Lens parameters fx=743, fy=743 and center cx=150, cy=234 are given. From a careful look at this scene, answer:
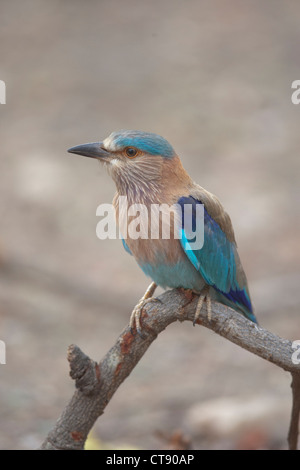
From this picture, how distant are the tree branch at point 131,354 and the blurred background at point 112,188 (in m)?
0.99

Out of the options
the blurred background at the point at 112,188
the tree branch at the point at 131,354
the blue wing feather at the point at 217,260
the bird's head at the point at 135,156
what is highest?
the blurred background at the point at 112,188

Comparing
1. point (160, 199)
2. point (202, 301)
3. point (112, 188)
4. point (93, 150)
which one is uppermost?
point (112, 188)

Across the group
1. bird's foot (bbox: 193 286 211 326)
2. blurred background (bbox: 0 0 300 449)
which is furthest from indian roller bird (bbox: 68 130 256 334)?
blurred background (bbox: 0 0 300 449)

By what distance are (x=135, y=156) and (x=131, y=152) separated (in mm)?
32

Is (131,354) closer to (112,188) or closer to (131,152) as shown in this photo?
(131,152)

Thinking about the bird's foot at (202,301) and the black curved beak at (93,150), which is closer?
the bird's foot at (202,301)

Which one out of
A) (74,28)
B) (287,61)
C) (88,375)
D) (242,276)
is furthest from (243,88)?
(88,375)

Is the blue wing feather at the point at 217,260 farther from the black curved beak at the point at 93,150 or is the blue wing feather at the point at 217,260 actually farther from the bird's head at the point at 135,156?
the black curved beak at the point at 93,150

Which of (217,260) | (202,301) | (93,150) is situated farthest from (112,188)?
(202,301)

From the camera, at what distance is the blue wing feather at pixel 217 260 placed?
162 inches

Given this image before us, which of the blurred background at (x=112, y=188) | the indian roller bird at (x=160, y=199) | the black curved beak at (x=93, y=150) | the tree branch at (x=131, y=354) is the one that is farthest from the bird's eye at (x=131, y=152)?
the tree branch at (x=131, y=354)

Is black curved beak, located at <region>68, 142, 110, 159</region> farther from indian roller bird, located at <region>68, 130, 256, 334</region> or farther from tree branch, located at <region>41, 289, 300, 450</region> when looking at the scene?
tree branch, located at <region>41, 289, 300, 450</region>

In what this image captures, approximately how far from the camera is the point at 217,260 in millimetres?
4363

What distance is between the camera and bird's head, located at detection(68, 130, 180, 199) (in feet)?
13.4
